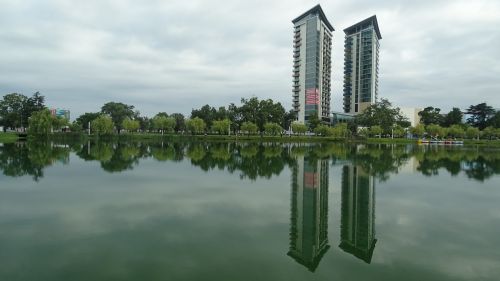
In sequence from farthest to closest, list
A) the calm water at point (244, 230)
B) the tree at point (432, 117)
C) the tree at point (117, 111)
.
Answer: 1. the tree at point (432, 117)
2. the tree at point (117, 111)
3. the calm water at point (244, 230)

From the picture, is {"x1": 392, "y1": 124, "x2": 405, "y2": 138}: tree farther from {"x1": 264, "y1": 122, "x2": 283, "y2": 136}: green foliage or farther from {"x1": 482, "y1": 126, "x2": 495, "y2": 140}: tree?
{"x1": 264, "y1": 122, "x2": 283, "y2": 136}: green foliage

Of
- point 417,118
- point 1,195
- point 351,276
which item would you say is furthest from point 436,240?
point 417,118

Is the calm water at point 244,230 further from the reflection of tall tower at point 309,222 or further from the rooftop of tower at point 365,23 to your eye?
the rooftop of tower at point 365,23

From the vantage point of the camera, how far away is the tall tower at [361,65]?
115 m

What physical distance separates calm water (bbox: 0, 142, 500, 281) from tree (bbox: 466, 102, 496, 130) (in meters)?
104

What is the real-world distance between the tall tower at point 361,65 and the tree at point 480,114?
29.9 m

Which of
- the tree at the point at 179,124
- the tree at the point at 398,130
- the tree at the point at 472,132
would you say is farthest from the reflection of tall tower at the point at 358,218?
the tree at the point at 472,132

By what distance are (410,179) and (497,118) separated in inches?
3783

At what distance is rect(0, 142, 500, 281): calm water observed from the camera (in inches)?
225

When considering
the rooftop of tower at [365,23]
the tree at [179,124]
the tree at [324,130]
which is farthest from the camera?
the rooftop of tower at [365,23]

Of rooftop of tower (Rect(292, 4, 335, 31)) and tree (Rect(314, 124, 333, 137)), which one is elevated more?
rooftop of tower (Rect(292, 4, 335, 31))

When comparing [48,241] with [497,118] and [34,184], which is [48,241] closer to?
[34,184]

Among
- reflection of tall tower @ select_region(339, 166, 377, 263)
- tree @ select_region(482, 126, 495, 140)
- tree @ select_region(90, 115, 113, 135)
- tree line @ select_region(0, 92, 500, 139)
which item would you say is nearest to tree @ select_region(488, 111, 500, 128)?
tree line @ select_region(0, 92, 500, 139)

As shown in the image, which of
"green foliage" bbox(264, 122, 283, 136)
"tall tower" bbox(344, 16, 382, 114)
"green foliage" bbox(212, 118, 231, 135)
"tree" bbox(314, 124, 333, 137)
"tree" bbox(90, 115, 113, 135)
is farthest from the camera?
"tall tower" bbox(344, 16, 382, 114)
